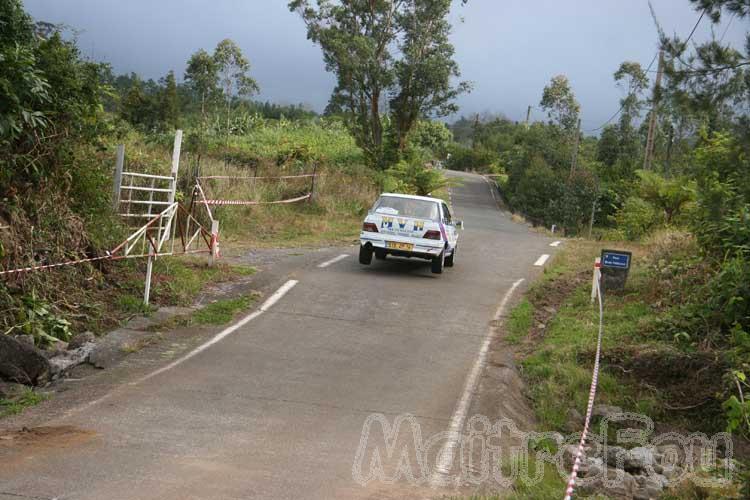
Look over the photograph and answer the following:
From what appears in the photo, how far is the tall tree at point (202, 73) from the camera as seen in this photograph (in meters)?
41.2

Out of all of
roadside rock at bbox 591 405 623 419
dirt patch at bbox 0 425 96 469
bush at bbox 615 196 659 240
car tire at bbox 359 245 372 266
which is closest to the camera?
dirt patch at bbox 0 425 96 469

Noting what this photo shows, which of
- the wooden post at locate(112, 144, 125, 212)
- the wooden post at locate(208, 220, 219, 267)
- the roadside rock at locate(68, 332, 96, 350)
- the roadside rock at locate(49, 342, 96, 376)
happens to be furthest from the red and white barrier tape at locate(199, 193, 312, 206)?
the roadside rock at locate(49, 342, 96, 376)

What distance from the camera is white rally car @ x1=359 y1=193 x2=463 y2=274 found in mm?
16828

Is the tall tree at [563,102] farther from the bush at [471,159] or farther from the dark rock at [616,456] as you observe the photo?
the dark rock at [616,456]

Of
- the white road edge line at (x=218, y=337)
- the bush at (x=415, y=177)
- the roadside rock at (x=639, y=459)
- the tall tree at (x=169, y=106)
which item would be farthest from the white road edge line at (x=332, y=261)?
the tall tree at (x=169, y=106)

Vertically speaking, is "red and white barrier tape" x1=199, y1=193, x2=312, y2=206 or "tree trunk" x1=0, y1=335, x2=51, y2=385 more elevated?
"red and white barrier tape" x1=199, y1=193, x2=312, y2=206

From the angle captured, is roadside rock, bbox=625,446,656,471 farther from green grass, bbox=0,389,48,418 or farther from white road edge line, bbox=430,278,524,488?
green grass, bbox=0,389,48,418

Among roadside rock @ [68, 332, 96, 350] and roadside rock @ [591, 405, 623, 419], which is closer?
roadside rock @ [591, 405, 623, 419]

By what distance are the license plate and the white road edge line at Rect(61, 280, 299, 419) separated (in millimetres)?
2175

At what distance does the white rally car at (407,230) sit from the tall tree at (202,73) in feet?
86.0

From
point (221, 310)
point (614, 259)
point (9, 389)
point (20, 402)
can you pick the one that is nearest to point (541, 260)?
point (614, 259)

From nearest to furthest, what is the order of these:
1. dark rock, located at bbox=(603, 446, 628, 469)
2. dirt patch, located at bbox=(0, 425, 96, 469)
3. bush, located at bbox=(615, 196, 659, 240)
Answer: dirt patch, located at bbox=(0, 425, 96, 469) → dark rock, located at bbox=(603, 446, 628, 469) → bush, located at bbox=(615, 196, 659, 240)

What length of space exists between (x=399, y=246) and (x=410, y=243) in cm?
23

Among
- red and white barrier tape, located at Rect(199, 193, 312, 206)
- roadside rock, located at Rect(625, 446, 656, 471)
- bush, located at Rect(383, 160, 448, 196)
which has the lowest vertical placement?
roadside rock, located at Rect(625, 446, 656, 471)
